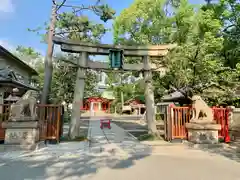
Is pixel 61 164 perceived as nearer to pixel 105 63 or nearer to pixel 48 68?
pixel 105 63

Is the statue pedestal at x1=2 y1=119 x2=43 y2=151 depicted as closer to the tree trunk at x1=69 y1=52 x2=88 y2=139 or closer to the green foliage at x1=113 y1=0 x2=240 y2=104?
the tree trunk at x1=69 y1=52 x2=88 y2=139

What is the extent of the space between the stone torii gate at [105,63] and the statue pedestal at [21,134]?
2.44 meters

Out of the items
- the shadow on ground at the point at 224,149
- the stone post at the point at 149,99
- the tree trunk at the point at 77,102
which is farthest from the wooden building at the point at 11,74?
the shadow on ground at the point at 224,149

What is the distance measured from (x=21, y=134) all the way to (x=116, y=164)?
12.9ft

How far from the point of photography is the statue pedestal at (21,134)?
7.73m

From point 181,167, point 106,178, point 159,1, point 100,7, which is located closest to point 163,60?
point 100,7

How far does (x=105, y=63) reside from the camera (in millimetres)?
10680

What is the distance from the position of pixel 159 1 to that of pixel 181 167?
58.2ft

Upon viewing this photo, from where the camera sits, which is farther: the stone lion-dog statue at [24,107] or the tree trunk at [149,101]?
the tree trunk at [149,101]

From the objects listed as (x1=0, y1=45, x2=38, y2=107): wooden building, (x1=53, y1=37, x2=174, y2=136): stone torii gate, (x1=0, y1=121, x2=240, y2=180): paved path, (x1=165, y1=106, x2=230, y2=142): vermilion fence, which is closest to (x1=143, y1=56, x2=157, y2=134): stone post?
(x1=53, y1=37, x2=174, y2=136): stone torii gate

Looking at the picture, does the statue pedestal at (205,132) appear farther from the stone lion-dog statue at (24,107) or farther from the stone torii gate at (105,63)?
the stone lion-dog statue at (24,107)

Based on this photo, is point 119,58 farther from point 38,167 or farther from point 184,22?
point 184,22

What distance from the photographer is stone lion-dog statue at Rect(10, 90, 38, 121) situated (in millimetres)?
7926

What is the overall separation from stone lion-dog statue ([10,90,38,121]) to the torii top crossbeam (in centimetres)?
296
